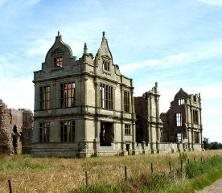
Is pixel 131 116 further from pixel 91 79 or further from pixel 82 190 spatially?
pixel 82 190

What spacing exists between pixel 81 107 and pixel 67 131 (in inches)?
121

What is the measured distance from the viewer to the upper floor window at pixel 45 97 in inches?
1728

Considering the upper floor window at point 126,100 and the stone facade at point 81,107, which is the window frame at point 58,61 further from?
the upper floor window at point 126,100

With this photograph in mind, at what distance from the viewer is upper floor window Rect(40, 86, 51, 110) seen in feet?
144

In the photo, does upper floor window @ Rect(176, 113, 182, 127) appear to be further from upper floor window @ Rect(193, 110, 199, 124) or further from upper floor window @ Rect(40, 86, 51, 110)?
upper floor window @ Rect(40, 86, 51, 110)

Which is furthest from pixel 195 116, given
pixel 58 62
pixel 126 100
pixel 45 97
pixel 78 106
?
pixel 78 106

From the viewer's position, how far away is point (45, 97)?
44156mm

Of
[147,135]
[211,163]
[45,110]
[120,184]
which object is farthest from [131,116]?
[120,184]

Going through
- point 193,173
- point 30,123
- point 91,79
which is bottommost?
point 193,173

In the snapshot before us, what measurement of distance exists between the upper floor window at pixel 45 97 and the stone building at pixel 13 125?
258 inches

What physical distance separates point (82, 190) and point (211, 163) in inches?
611

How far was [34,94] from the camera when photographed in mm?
44750

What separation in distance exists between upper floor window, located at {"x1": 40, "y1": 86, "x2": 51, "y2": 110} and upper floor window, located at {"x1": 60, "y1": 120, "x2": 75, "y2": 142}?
10.2ft

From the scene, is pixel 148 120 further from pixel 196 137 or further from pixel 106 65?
pixel 196 137
